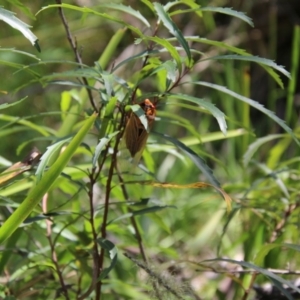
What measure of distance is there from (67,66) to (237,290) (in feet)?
5.06

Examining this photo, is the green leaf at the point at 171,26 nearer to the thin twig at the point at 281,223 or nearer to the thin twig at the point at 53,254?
the thin twig at the point at 53,254

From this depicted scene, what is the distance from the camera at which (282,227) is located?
973 mm

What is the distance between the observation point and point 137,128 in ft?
2.15

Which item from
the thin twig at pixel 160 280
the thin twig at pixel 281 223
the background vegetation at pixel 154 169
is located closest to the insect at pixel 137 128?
the background vegetation at pixel 154 169

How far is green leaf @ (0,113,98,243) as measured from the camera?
0.56m

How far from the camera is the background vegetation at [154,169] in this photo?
0.66 metres

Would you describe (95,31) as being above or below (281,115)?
above

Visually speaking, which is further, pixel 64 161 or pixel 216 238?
pixel 216 238

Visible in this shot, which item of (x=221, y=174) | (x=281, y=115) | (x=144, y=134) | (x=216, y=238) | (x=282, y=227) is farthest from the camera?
(x=281, y=115)

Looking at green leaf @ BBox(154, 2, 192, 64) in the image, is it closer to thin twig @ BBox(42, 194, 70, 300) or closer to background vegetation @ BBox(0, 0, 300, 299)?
background vegetation @ BBox(0, 0, 300, 299)

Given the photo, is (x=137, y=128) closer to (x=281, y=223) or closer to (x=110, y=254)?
(x=110, y=254)

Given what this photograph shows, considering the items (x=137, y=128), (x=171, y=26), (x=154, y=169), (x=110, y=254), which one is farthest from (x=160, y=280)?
(x=154, y=169)

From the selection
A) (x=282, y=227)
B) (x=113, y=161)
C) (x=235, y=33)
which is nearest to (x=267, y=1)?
(x=235, y=33)

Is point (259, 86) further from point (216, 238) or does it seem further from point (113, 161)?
point (113, 161)
